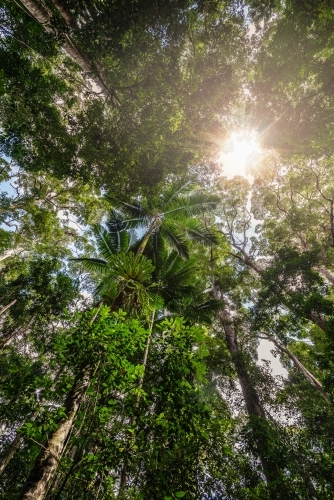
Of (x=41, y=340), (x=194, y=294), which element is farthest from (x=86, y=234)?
(x=194, y=294)

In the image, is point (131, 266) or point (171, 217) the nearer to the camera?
point (131, 266)

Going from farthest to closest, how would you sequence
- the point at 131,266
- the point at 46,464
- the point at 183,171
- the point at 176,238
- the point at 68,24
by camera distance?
the point at 183,171 → the point at 176,238 → the point at 68,24 → the point at 131,266 → the point at 46,464

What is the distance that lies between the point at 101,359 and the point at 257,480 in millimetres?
7061

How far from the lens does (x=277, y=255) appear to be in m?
12.7

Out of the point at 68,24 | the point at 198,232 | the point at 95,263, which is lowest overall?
the point at 95,263

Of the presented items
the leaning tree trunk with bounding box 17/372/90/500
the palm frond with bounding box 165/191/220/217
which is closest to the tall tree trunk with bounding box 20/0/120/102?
the palm frond with bounding box 165/191/220/217

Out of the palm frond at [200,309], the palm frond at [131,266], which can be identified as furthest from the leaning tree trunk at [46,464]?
the palm frond at [200,309]

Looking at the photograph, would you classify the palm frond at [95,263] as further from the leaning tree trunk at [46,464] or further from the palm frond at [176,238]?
the leaning tree trunk at [46,464]

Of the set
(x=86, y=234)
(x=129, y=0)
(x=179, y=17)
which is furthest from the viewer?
(x=86, y=234)

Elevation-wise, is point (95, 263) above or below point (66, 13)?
below

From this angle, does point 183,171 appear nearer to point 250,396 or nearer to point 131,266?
point 131,266

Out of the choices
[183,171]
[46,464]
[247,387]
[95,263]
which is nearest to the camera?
[46,464]

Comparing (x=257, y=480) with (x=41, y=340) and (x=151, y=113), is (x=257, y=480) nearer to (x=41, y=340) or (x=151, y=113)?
(x=41, y=340)

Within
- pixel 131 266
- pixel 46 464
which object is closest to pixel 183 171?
pixel 131 266
